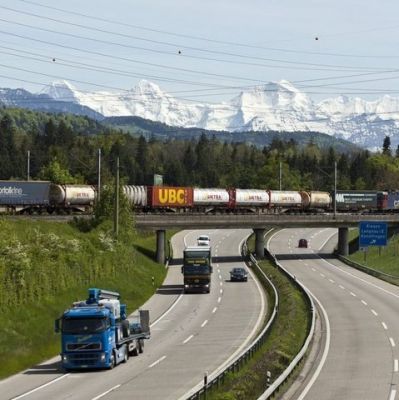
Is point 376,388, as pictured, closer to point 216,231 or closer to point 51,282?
point 51,282

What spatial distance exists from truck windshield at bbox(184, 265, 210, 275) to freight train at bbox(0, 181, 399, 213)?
82.0ft

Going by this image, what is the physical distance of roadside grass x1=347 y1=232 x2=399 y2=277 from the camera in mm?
97419

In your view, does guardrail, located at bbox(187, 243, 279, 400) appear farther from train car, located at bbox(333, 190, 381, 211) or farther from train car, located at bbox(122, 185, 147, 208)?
train car, located at bbox(333, 190, 381, 211)

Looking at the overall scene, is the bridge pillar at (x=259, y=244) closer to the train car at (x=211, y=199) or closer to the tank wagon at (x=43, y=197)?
the train car at (x=211, y=199)

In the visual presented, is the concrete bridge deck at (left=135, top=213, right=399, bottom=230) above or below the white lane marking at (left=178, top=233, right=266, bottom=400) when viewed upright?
above

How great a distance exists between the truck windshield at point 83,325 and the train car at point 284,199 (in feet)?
Answer: 325

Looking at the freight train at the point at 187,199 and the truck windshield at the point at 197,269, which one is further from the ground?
the freight train at the point at 187,199

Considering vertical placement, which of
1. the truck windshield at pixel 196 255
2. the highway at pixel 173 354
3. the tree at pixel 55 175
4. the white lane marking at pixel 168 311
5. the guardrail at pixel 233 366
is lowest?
the white lane marking at pixel 168 311

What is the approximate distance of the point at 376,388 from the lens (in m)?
30.1

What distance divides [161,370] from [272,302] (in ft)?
101

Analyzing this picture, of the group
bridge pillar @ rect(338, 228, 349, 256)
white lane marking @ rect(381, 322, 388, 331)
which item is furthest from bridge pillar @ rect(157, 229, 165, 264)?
white lane marking @ rect(381, 322, 388, 331)

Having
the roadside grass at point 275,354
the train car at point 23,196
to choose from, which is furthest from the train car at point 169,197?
the roadside grass at point 275,354

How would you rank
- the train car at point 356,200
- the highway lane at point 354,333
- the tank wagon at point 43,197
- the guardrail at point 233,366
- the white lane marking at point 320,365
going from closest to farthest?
the guardrail at point 233,366 → the white lane marking at point 320,365 → the highway lane at point 354,333 → the tank wagon at point 43,197 → the train car at point 356,200

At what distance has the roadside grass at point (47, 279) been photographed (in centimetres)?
4342
